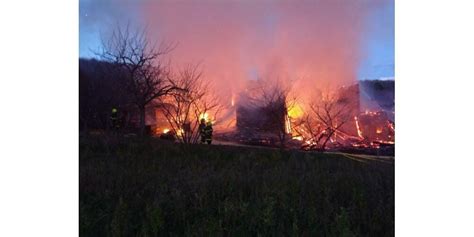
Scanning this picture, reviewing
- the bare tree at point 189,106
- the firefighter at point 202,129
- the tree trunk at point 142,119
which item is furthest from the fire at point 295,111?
the tree trunk at point 142,119

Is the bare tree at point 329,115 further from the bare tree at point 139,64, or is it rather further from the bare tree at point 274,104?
the bare tree at point 139,64

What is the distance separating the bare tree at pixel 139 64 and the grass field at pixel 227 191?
0.38 m

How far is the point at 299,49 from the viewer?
2.98 m

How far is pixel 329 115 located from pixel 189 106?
1.14 metres

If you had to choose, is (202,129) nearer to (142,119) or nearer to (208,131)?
(208,131)

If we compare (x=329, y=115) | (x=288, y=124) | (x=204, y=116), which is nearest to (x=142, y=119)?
(x=204, y=116)

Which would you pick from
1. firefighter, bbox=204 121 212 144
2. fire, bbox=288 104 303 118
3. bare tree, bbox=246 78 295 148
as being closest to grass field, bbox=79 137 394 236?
firefighter, bbox=204 121 212 144

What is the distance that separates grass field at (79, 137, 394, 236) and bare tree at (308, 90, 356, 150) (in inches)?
6.5

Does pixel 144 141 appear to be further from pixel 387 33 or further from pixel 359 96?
pixel 387 33

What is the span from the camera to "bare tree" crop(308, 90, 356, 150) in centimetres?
297

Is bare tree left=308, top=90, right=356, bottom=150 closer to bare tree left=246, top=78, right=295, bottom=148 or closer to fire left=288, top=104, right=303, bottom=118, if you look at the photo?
fire left=288, top=104, right=303, bottom=118
